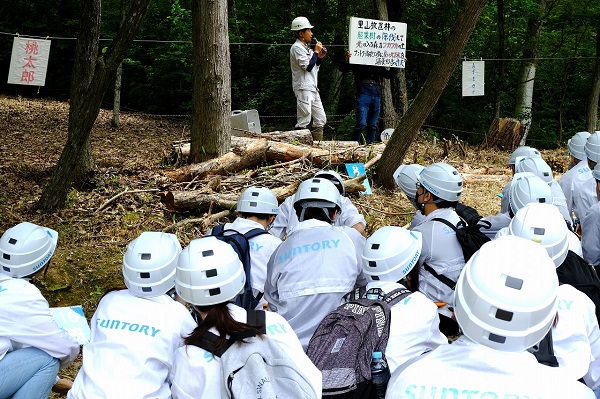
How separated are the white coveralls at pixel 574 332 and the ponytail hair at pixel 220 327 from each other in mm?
1460

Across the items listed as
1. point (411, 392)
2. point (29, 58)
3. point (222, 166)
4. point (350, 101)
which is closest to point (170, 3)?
point (350, 101)

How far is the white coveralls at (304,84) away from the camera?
1068 centimetres

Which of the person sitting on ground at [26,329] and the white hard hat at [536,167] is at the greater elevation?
the white hard hat at [536,167]

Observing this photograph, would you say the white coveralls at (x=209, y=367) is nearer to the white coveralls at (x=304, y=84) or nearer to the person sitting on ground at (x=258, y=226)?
the person sitting on ground at (x=258, y=226)

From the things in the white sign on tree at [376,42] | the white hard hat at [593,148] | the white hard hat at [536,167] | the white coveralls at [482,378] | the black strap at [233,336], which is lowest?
the black strap at [233,336]

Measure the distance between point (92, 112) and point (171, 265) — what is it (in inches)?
167

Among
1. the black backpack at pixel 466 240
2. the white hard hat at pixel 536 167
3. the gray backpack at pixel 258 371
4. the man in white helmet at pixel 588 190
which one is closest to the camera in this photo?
the gray backpack at pixel 258 371

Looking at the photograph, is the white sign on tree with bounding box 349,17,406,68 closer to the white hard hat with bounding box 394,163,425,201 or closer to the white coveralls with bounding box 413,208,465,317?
the white hard hat with bounding box 394,163,425,201

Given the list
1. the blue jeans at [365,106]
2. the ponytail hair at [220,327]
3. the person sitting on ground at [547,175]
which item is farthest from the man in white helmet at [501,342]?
the blue jeans at [365,106]

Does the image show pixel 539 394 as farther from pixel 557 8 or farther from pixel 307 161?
pixel 557 8

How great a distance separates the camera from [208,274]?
9.70ft

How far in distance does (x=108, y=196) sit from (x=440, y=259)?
4.99 metres

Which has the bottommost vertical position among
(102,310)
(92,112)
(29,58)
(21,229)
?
(102,310)

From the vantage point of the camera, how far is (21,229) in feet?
12.6
